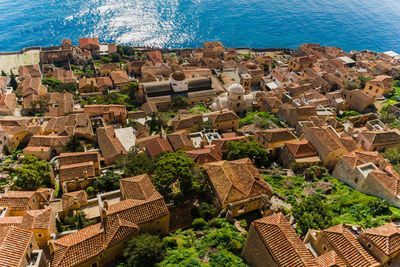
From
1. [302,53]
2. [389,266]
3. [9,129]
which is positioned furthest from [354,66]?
[9,129]

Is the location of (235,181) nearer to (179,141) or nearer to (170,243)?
(170,243)

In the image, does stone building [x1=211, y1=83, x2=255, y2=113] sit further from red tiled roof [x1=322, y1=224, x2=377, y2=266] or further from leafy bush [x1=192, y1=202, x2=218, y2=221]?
red tiled roof [x1=322, y1=224, x2=377, y2=266]

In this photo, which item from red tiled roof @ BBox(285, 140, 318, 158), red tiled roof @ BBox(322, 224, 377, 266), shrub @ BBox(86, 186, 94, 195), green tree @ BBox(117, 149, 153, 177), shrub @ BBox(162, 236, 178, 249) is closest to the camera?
red tiled roof @ BBox(322, 224, 377, 266)

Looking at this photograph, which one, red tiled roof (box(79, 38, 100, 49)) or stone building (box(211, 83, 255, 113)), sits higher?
stone building (box(211, 83, 255, 113))

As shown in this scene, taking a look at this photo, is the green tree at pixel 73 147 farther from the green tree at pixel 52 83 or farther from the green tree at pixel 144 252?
the green tree at pixel 52 83

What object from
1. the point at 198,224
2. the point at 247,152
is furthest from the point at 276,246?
the point at 247,152

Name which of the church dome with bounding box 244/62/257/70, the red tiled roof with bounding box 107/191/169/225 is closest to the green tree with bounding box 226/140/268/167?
the red tiled roof with bounding box 107/191/169/225

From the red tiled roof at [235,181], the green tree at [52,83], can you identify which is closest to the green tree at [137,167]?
the red tiled roof at [235,181]

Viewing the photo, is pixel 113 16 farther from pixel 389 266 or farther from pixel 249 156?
pixel 389 266
